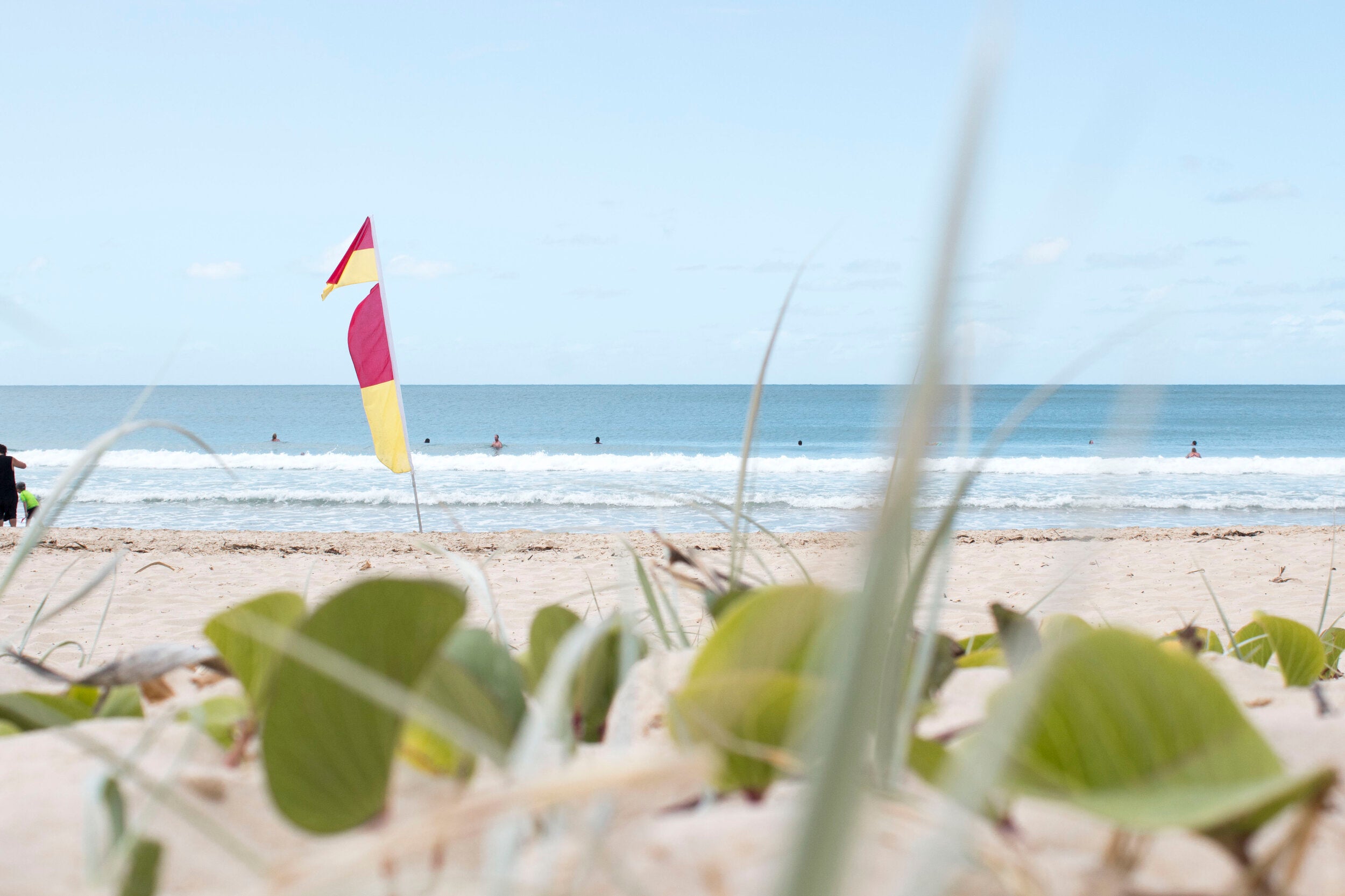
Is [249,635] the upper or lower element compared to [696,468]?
upper

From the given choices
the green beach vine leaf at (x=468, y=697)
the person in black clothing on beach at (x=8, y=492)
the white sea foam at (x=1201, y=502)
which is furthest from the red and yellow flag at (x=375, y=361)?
the white sea foam at (x=1201, y=502)

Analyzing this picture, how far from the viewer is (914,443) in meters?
0.21

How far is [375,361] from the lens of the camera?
19.1 feet

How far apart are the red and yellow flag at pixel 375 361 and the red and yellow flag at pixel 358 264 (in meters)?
0.21

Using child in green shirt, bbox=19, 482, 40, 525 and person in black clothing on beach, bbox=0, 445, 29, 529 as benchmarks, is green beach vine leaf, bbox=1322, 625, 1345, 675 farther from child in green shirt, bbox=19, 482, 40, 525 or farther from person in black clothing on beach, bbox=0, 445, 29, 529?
person in black clothing on beach, bbox=0, 445, 29, 529

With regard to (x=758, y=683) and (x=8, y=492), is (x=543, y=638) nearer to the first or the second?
(x=758, y=683)

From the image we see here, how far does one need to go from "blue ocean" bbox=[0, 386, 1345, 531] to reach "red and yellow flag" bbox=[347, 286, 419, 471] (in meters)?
0.61

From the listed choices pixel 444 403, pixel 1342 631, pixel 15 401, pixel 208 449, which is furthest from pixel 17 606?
pixel 15 401

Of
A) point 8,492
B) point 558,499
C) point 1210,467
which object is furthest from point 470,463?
point 1210,467

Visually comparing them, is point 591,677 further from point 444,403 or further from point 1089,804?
point 444,403

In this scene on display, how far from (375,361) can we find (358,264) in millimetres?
815

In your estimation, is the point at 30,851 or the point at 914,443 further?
the point at 30,851

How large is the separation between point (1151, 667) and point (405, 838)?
0.23m

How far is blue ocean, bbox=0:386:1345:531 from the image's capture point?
21.0 inches
